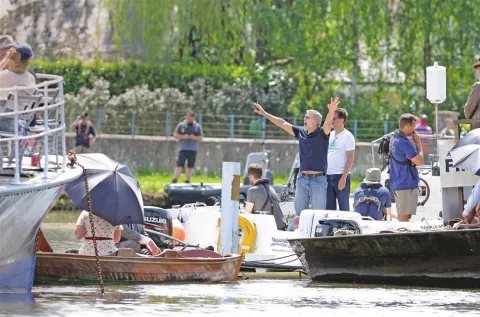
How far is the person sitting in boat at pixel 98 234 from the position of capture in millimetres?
18203

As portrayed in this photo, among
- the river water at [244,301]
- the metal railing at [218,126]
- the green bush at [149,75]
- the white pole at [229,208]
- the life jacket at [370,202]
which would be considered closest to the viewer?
the river water at [244,301]

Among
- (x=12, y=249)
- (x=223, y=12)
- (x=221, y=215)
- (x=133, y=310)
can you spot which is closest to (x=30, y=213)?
(x=12, y=249)

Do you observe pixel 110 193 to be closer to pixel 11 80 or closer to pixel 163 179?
pixel 11 80

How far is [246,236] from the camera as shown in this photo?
20531 mm

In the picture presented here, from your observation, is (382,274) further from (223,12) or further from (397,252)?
(223,12)

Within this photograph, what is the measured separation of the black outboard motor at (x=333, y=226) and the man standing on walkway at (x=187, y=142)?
17400 mm

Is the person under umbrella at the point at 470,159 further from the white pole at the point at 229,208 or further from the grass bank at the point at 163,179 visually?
the grass bank at the point at 163,179

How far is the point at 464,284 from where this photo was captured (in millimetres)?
18562

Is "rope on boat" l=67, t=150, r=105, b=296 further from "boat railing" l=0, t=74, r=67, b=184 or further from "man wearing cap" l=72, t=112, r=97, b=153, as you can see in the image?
"man wearing cap" l=72, t=112, r=97, b=153

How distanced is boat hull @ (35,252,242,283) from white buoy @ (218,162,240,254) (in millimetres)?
1162

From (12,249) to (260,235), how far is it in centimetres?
425

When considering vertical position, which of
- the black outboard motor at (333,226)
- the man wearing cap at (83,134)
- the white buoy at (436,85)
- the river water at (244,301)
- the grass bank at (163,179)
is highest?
the white buoy at (436,85)

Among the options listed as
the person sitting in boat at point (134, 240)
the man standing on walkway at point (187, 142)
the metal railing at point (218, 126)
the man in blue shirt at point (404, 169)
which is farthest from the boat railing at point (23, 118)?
the metal railing at point (218, 126)

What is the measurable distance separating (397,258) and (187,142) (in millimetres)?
18692
